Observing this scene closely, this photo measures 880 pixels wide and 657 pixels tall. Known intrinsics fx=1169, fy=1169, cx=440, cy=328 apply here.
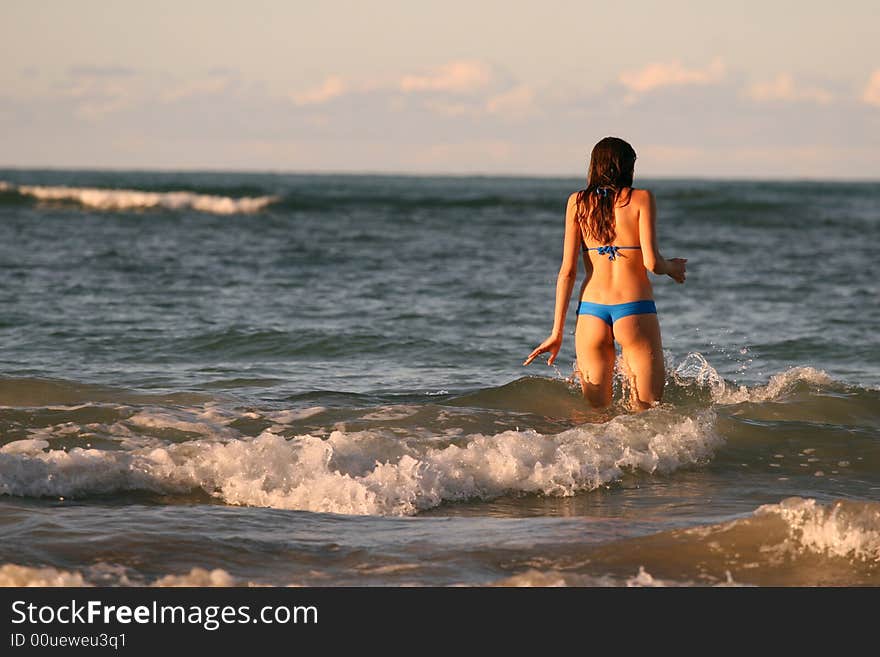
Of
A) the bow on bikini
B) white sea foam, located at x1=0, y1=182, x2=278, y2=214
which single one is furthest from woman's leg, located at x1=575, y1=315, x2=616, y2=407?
white sea foam, located at x1=0, y1=182, x2=278, y2=214

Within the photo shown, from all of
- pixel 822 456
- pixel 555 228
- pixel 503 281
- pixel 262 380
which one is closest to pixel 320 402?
pixel 262 380

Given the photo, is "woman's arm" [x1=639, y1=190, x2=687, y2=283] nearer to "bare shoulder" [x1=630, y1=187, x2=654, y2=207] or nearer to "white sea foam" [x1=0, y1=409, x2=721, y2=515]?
"bare shoulder" [x1=630, y1=187, x2=654, y2=207]

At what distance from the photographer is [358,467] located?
22.2 ft

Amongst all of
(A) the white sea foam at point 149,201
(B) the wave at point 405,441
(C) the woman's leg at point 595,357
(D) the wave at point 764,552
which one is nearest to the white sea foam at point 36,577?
(B) the wave at point 405,441

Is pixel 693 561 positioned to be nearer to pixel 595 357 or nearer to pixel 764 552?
Result: pixel 764 552

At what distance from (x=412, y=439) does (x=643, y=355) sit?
5.13 feet

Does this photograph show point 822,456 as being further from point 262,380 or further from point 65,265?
point 65,265

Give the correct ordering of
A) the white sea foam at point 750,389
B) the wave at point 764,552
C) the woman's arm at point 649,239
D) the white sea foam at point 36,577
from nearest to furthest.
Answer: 1. the white sea foam at point 36,577
2. the wave at point 764,552
3. the woman's arm at point 649,239
4. the white sea foam at point 750,389

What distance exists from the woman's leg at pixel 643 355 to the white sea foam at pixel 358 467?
0.20 meters

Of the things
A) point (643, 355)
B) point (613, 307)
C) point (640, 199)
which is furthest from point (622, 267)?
point (643, 355)

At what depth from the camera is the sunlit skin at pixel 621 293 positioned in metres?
6.68

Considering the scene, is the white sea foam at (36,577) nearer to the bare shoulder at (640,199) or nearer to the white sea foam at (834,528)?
the white sea foam at (834,528)

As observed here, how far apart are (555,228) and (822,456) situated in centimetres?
2603
